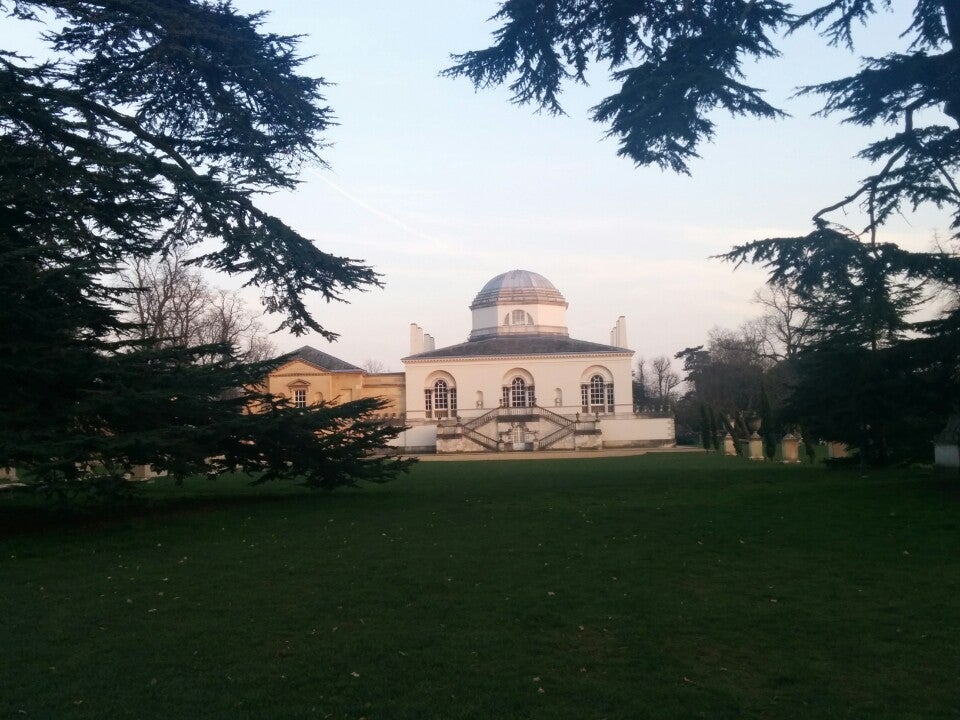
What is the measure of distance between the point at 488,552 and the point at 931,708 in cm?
565

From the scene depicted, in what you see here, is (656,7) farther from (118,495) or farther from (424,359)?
(424,359)

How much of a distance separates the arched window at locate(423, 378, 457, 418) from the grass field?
4923 centimetres

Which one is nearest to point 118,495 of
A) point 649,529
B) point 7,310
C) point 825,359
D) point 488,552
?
point 7,310

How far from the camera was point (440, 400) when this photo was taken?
208 ft

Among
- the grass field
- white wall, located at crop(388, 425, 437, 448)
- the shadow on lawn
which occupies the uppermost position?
white wall, located at crop(388, 425, 437, 448)

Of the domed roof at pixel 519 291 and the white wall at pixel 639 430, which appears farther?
the domed roof at pixel 519 291

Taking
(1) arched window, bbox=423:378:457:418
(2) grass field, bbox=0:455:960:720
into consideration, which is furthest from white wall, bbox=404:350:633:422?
(2) grass field, bbox=0:455:960:720

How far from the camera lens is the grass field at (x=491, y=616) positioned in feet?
17.0

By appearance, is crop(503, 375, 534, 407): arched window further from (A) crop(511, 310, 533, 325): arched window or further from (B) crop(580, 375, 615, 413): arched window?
(A) crop(511, 310, 533, 325): arched window

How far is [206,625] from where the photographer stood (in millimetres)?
6879

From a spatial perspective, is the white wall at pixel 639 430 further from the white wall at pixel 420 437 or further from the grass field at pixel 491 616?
the grass field at pixel 491 616

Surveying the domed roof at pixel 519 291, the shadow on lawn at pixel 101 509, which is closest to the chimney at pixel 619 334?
the domed roof at pixel 519 291

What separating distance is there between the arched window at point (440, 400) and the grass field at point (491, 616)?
49.2 m

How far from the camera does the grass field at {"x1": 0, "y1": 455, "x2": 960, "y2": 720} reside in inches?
204
